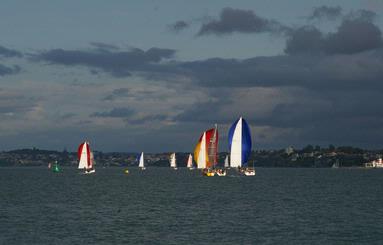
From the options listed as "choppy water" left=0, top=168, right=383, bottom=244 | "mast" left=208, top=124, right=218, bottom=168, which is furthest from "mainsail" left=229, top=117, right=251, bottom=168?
"choppy water" left=0, top=168, right=383, bottom=244

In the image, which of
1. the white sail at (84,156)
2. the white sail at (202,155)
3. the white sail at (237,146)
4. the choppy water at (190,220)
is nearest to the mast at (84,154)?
the white sail at (84,156)

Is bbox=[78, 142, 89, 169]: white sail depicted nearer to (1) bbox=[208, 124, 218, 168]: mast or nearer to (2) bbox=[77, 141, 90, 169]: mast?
(2) bbox=[77, 141, 90, 169]: mast

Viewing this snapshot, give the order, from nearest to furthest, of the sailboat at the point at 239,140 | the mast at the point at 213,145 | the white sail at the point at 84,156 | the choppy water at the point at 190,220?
the choppy water at the point at 190,220 → the sailboat at the point at 239,140 → the mast at the point at 213,145 → the white sail at the point at 84,156

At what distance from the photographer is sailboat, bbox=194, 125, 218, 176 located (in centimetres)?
14488

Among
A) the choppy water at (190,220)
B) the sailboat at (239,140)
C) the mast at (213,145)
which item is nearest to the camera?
the choppy water at (190,220)

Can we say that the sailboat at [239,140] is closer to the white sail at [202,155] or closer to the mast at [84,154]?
the white sail at [202,155]

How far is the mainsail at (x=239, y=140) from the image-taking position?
131375mm

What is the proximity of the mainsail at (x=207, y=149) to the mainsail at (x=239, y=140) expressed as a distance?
10196 millimetres

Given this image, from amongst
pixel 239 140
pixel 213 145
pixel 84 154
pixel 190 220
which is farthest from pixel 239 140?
pixel 190 220

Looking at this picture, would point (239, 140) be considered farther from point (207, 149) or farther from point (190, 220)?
point (190, 220)

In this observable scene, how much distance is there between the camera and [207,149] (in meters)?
150

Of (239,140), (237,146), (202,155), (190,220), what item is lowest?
(190,220)

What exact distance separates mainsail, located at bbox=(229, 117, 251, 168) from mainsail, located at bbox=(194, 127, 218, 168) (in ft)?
33.5

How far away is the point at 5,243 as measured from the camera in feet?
152
